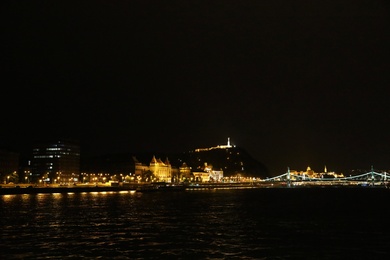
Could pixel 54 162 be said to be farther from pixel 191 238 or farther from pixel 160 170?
pixel 191 238

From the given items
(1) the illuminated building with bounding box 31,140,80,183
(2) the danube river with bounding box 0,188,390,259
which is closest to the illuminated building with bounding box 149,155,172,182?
(1) the illuminated building with bounding box 31,140,80,183

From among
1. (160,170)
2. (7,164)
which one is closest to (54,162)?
(7,164)

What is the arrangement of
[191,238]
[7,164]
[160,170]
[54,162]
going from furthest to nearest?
1. [160,170]
2. [54,162]
3. [7,164]
4. [191,238]

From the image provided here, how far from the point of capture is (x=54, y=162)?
146250 millimetres

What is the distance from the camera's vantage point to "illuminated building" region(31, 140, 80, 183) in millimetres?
144688

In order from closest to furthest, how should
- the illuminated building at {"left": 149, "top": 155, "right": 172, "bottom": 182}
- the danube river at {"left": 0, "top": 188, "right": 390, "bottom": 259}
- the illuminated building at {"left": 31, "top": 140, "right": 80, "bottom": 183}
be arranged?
the danube river at {"left": 0, "top": 188, "right": 390, "bottom": 259}
the illuminated building at {"left": 31, "top": 140, "right": 80, "bottom": 183}
the illuminated building at {"left": 149, "top": 155, "right": 172, "bottom": 182}

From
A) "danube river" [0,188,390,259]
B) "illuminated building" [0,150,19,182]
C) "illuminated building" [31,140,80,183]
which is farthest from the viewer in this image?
"illuminated building" [31,140,80,183]

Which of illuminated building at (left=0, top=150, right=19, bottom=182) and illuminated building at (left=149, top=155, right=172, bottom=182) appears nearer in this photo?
illuminated building at (left=0, top=150, right=19, bottom=182)

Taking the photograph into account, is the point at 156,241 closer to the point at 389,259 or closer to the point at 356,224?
the point at 389,259

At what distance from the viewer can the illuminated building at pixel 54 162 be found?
14469 centimetres

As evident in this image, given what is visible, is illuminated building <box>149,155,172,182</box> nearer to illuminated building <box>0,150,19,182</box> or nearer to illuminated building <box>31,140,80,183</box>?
illuminated building <box>31,140,80,183</box>

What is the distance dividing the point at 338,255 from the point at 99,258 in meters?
9.78

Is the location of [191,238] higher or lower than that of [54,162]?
lower

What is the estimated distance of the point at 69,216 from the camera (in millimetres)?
42500
